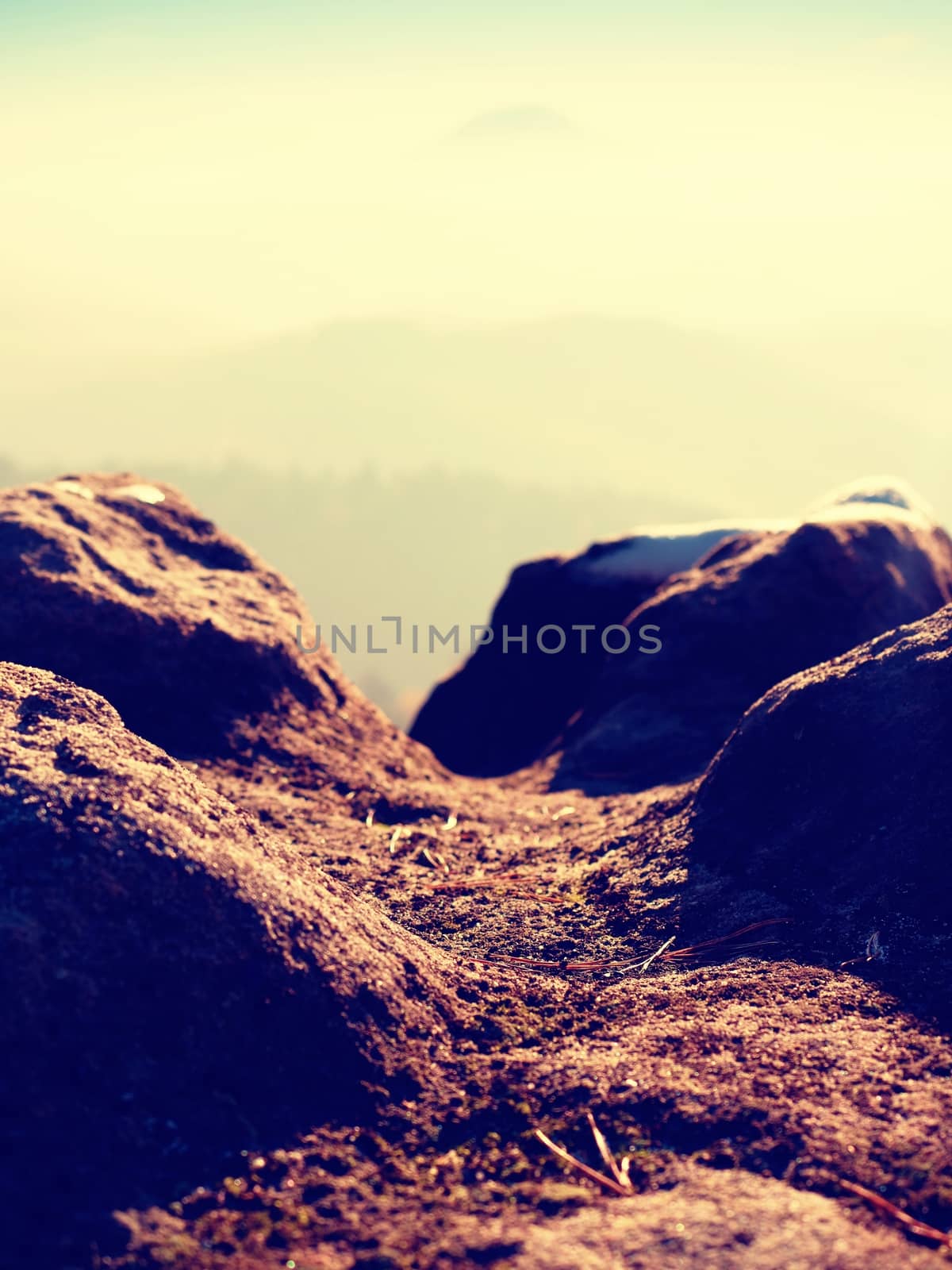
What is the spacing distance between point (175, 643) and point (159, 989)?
4.29 meters

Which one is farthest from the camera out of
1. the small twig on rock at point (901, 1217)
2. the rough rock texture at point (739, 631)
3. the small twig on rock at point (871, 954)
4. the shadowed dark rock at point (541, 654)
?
the shadowed dark rock at point (541, 654)

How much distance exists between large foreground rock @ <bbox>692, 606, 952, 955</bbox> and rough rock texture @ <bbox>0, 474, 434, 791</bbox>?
2.44m

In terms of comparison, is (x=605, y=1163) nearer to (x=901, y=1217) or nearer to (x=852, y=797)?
(x=901, y=1217)

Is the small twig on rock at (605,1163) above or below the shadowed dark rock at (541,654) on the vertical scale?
below

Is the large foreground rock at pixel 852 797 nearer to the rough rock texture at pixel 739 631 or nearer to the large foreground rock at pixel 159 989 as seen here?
the large foreground rock at pixel 159 989

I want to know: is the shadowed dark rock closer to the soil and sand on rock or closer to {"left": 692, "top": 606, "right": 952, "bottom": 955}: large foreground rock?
the soil and sand on rock

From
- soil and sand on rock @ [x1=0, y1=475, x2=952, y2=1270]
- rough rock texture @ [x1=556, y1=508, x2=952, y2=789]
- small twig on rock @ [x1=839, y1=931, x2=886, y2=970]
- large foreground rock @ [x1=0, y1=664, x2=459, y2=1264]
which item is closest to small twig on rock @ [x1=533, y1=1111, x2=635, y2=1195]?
soil and sand on rock @ [x1=0, y1=475, x2=952, y2=1270]

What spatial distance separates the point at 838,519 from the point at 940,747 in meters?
4.78

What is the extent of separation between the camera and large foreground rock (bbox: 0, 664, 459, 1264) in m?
2.96

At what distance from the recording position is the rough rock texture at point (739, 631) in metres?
8.26

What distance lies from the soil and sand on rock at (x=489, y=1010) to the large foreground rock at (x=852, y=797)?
0.05 ft

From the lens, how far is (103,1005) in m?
3.18

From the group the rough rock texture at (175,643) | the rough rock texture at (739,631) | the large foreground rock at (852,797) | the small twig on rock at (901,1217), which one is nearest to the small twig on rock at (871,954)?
the large foreground rock at (852,797)

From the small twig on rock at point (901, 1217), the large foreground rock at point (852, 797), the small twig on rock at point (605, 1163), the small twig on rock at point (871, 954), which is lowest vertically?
the small twig on rock at point (605, 1163)
